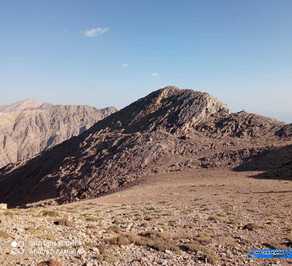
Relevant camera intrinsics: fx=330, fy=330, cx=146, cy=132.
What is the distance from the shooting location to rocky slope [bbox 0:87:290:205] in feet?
196

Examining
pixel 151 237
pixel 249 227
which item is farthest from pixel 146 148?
pixel 151 237

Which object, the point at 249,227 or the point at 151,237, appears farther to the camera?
the point at 249,227

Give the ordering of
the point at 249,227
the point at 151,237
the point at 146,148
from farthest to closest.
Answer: the point at 146,148 → the point at 249,227 → the point at 151,237

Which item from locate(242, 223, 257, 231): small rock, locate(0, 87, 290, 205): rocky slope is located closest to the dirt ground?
locate(242, 223, 257, 231): small rock

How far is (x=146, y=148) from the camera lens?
66.8 m

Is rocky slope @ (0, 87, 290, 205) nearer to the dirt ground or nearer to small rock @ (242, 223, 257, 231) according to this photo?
the dirt ground

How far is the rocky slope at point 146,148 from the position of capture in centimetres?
5984

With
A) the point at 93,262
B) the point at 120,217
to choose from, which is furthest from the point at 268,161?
the point at 93,262

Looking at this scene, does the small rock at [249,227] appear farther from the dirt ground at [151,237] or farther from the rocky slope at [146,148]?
the rocky slope at [146,148]

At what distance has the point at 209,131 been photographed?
73.3 meters

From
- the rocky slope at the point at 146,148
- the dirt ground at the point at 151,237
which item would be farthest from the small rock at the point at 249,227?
the rocky slope at the point at 146,148

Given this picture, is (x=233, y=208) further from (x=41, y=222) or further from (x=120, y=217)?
(x=41, y=222)

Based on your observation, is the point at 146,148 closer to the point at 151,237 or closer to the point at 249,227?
the point at 249,227

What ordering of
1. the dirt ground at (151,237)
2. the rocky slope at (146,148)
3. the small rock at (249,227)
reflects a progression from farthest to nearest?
the rocky slope at (146,148) → the small rock at (249,227) → the dirt ground at (151,237)
